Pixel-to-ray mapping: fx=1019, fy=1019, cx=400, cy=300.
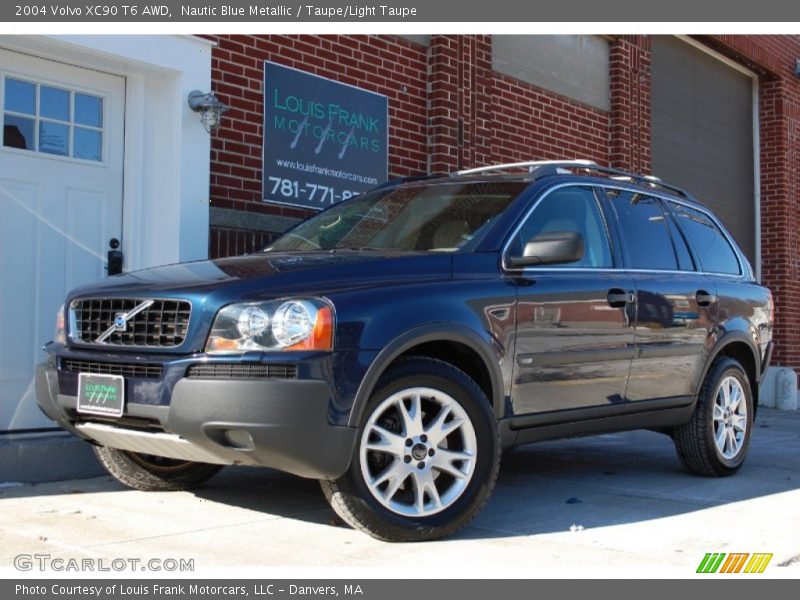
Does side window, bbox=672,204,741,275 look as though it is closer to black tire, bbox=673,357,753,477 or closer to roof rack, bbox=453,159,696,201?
roof rack, bbox=453,159,696,201

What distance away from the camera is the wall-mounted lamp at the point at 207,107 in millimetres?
7617

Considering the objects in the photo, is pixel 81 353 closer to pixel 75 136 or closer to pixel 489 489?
pixel 489 489

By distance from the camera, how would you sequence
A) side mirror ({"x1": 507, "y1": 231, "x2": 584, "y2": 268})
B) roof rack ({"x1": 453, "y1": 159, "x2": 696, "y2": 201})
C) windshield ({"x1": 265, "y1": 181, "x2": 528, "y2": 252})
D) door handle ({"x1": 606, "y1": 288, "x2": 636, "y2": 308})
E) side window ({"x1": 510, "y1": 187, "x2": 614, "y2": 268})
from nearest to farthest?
side mirror ({"x1": 507, "y1": 231, "x2": 584, "y2": 268}), windshield ({"x1": 265, "y1": 181, "x2": 528, "y2": 252}), side window ({"x1": 510, "y1": 187, "x2": 614, "y2": 268}), door handle ({"x1": 606, "y1": 288, "x2": 636, "y2": 308}), roof rack ({"x1": 453, "y1": 159, "x2": 696, "y2": 201})

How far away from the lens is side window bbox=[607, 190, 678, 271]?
612 cm

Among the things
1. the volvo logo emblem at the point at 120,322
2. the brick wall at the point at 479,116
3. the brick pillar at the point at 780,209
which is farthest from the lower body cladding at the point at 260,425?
the brick pillar at the point at 780,209

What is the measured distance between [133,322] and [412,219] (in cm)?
164

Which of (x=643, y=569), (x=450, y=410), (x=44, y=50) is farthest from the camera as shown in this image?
(x=44, y=50)

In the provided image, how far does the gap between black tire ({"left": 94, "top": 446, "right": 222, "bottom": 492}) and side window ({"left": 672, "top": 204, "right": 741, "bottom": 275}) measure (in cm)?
347

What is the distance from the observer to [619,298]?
5.73 m

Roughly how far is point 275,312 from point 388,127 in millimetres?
5623

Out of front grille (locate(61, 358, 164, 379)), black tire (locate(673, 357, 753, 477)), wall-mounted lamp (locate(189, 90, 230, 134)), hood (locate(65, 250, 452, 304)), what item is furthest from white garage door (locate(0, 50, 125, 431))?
black tire (locate(673, 357, 753, 477))

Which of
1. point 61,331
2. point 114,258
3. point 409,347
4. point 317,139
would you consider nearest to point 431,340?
point 409,347

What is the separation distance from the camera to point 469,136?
1029 cm

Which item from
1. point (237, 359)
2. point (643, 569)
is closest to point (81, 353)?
point (237, 359)
